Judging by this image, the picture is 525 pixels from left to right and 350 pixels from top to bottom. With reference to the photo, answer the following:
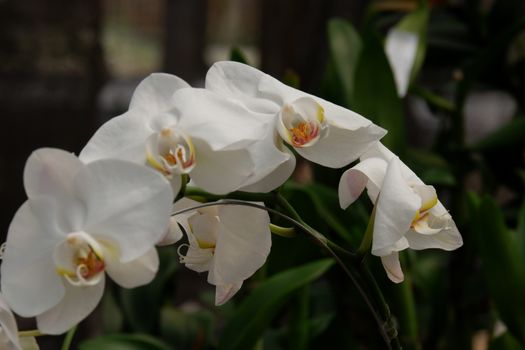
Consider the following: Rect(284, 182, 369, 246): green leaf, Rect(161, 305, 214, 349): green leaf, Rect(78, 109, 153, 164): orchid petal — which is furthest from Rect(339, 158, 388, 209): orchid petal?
Rect(161, 305, 214, 349): green leaf

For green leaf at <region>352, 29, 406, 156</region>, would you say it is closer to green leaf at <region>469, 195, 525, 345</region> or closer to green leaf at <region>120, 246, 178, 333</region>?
green leaf at <region>469, 195, 525, 345</region>

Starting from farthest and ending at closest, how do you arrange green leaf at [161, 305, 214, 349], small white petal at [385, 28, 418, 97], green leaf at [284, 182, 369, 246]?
small white petal at [385, 28, 418, 97]
green leaf at [161, 305, 214, 349]
green leaf at [284, 182, 369, 246]

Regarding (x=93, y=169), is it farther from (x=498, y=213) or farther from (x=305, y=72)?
(x=305, y=72)

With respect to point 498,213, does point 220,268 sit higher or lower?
higher

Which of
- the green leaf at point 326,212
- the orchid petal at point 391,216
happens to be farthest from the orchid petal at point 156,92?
the green leaf at point 326,212

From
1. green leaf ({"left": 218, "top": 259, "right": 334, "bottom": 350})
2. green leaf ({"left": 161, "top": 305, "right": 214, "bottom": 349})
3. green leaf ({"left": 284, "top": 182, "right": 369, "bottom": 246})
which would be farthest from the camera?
green leaf ({"left": 161, "top": 305, "right": 214, "bottom": 349})


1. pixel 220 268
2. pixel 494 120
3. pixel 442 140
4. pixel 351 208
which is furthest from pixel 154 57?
pixel 220 268
